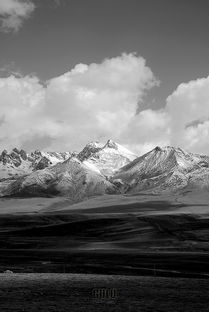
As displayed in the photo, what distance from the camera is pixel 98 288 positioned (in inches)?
2286

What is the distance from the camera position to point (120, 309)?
4372 centimetres

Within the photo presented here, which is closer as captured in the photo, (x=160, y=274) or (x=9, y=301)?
(x=9, y=301)

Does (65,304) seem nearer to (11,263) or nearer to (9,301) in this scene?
(9,301)

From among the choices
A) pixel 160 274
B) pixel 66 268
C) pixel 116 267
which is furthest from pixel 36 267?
pixel 160 274

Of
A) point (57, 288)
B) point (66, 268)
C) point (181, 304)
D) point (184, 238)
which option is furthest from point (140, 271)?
point (184, 238)

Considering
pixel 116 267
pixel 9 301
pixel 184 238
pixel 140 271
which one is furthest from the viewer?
pixel 184 238

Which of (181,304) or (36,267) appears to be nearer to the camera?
(181,304)

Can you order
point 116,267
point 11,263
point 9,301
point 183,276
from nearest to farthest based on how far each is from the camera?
1. point 9,301
2. point 183,276
3. point 116,267
4. point 11,263

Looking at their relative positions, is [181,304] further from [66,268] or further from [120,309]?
[66,268]

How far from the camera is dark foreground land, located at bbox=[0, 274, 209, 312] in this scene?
147 feet

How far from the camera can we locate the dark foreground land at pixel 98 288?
4481 centimetres

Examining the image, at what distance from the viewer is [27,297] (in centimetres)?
5003

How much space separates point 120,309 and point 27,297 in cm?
1116

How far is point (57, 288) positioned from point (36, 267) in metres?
27.9
